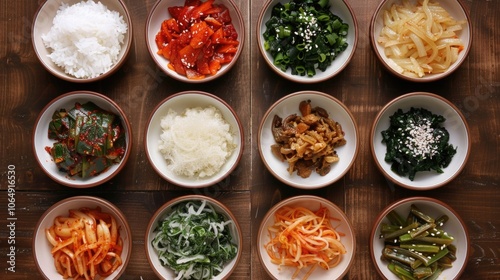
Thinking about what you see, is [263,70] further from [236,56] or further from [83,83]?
[83,83]

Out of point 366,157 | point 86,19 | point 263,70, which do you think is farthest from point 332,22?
point 86,19

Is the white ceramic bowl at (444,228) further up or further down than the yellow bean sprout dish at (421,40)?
further down

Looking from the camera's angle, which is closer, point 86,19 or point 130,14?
point 86,19

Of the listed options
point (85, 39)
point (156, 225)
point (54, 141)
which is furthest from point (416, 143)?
point (54, 141)

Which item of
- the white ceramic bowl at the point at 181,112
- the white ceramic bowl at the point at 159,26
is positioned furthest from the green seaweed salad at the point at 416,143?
the white ceramic bowl at the point at 159,26

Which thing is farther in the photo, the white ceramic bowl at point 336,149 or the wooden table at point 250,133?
the wooden table at point 250,133

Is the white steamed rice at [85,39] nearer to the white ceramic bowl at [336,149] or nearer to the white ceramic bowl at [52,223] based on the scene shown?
the white ceramic bowl at [52,223]

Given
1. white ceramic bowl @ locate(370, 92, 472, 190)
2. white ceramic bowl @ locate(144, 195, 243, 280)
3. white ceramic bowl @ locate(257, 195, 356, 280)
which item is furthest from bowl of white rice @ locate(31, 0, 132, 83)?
white ceramic bowl @ locate(370, 92, 472, 190)
